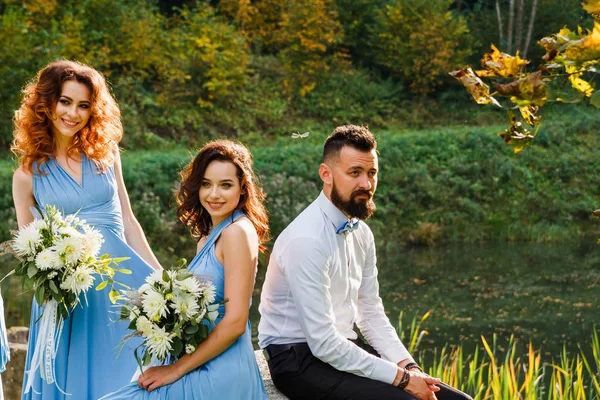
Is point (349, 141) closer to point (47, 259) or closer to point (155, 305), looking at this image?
point (155, 305)

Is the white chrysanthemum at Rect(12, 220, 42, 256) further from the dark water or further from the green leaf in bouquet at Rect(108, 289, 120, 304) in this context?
the dark water

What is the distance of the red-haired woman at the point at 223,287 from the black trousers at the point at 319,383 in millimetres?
180

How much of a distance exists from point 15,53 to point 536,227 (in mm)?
9393

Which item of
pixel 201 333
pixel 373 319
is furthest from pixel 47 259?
pixel 373 319

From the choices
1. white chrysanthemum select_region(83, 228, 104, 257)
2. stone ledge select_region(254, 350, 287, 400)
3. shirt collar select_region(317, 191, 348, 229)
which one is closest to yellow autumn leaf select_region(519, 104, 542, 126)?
shirt collar select_region(317, 191, 348, 229)

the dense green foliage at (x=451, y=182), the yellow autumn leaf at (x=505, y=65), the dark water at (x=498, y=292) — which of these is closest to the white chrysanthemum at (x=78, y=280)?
the yellow autumn leaf at (x=505, y=65)

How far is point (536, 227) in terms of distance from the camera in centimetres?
1552

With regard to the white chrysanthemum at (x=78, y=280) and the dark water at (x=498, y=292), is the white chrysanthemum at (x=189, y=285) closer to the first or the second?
the white chrysanthemum at (x=78, y=280)

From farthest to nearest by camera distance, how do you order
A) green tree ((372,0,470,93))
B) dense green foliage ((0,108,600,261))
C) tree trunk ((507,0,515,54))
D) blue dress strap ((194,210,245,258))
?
1. tree trunk ((507,0,515,54))
2. green tree ((372,0,470,93))
3. dense green foliage ((0,108,600,261))
4. blue dress strap ((194,210,245,258))

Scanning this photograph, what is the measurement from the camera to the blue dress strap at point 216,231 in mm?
2977

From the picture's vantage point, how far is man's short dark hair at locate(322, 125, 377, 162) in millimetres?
3158

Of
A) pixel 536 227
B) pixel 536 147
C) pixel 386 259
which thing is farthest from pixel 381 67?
pixel 386 259

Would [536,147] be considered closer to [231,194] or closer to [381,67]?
[381,67]

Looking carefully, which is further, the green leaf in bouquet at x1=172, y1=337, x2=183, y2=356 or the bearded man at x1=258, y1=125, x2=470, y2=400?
the bearded man at x1=258, y1=125, x2=470, y2=400
